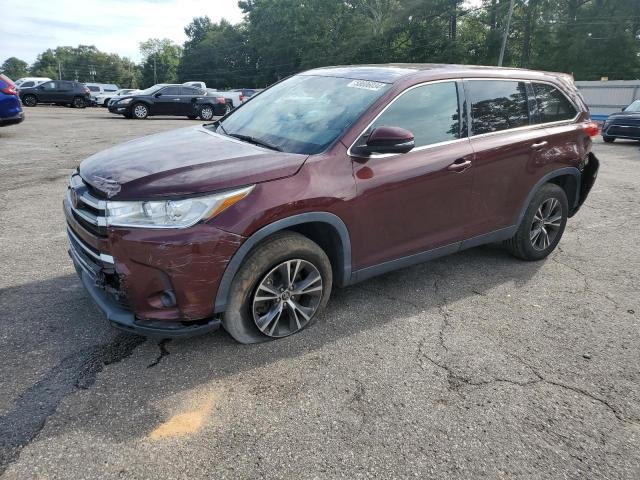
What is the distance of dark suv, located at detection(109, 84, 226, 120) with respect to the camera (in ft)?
67.0

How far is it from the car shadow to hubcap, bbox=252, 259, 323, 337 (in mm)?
112

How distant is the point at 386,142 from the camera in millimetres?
3088

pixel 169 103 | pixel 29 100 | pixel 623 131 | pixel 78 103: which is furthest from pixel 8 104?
pixel 78 103

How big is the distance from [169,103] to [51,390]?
67.0 feet

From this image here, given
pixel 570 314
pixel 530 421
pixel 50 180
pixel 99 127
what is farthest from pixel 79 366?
pixel 99 127

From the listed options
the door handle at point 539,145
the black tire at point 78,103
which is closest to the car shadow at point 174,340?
the door handle at point 539,145

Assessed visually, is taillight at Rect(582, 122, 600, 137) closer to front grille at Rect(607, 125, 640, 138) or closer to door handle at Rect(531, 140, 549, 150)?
door handle at Rect(531, 140, 549, 150)

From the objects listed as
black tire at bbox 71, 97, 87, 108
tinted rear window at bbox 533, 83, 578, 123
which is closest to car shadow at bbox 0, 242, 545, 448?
tinted rear window at bbox 533, 83, 578, 123

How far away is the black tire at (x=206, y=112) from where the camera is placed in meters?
21.8

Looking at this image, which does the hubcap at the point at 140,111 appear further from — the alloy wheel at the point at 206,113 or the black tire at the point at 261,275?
the black tire at the point at 261,275

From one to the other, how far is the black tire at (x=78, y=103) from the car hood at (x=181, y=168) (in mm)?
30349

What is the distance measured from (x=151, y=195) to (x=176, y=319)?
72 cm

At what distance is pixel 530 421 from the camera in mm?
2576

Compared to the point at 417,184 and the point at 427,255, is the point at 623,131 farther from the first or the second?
the point at 417,184
